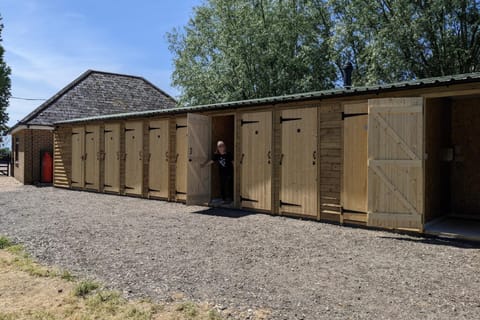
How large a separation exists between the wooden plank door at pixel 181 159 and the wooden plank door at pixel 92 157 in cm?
383

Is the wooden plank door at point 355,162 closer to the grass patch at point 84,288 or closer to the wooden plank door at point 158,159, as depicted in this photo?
the grass patch at point 84,288

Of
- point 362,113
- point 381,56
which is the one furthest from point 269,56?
point 362,113

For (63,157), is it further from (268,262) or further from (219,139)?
(268,262)

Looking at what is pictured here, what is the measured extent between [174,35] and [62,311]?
25305 millimetres

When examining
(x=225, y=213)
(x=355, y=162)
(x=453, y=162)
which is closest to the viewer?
(x=355, y=162)

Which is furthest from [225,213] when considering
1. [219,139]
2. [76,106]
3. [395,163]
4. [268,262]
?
[76,106]

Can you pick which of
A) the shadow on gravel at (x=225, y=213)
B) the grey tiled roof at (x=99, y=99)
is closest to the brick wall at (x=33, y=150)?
the grey tiled roof at (x=99, y=99)

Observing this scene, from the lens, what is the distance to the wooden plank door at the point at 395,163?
5.94 m

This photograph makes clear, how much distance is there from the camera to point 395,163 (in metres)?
6.09

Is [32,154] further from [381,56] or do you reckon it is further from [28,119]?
[381,56]

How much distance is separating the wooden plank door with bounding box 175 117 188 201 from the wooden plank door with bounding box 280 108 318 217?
9.69 ft

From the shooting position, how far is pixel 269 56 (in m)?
20.7

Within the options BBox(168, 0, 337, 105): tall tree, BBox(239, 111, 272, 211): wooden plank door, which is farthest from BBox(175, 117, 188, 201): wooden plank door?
BBox(168, 0, 337, 105): tall tree

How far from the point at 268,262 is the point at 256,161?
3.86 metres
